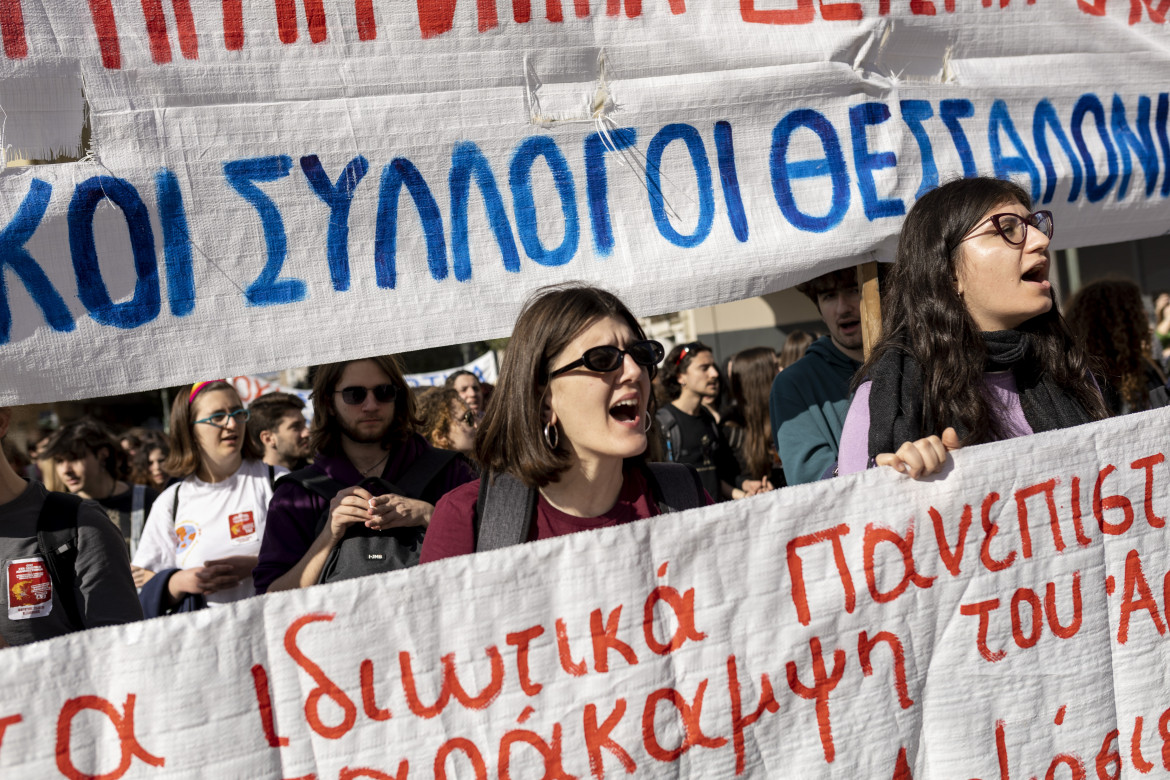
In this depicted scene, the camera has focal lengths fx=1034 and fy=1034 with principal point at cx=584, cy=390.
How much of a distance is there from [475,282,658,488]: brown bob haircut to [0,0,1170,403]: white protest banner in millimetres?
262

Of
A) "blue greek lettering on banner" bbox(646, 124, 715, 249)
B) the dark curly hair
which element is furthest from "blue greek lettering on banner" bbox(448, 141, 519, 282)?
the dark curly hair

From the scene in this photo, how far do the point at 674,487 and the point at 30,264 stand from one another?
1.41 meters

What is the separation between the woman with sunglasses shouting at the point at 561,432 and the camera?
2.10 metres

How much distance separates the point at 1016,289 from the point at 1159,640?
78 centimetres

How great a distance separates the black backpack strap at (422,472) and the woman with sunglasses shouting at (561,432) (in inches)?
32.5

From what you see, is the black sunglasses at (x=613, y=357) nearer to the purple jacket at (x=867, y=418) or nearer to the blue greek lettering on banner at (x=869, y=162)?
the purple jacket at (x=867, y=418)

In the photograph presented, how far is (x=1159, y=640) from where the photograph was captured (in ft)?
6.91

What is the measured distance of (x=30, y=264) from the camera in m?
2.11

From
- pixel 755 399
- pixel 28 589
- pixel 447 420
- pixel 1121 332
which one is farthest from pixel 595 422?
pixel 755 399

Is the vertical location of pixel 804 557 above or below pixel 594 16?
below

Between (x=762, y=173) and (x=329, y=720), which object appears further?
(x=762, y=173)

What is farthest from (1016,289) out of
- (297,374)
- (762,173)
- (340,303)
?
(297,374)

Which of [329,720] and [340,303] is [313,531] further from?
[329,720]

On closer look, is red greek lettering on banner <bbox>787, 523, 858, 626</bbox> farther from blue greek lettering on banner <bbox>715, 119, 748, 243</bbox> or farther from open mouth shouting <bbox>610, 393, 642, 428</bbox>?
blue greek lettering on banner <bbox>715, 119, 748, 243</bbox>
